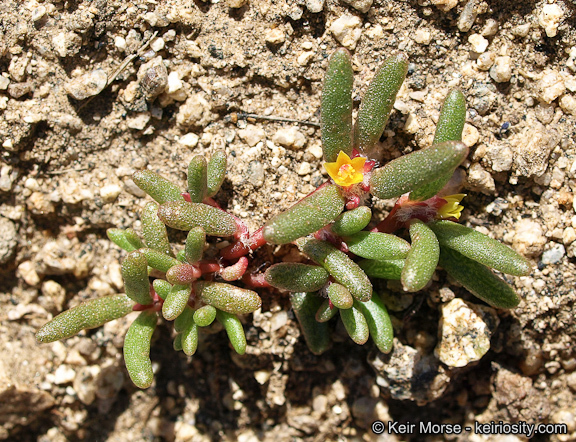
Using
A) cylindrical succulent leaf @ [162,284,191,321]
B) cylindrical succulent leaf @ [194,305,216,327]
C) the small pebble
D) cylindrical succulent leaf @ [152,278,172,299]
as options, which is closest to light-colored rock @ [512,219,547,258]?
cylindrical succulent leaf @ [194,305,216,327]

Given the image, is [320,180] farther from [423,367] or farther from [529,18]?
[529,18]

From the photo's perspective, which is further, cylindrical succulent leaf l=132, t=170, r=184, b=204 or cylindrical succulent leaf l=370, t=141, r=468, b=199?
cylindrical succulent leaf l=132, t=170, r=184, b=204

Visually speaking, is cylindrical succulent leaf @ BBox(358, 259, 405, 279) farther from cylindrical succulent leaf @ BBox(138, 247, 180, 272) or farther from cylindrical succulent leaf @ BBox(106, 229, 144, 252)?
cylindrical succulent leaf @ BBox(106, 229, 144, 252)

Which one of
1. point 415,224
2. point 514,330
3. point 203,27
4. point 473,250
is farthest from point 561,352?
point 203,27

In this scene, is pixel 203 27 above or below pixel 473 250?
above

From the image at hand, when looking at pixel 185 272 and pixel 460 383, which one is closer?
pixel 185 272

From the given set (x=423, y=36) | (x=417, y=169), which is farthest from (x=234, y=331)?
(x=423, y=36)
